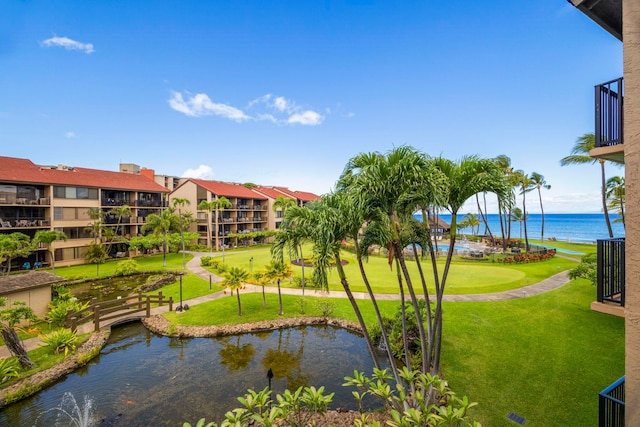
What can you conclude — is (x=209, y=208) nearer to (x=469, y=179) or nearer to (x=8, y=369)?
(x=8, y=369)

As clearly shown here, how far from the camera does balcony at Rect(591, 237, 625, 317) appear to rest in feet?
17.8

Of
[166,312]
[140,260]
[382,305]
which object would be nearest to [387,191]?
[382,305]

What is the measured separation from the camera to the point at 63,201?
1344 inches

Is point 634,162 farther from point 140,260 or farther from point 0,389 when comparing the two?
point 140,260

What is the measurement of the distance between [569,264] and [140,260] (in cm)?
5025

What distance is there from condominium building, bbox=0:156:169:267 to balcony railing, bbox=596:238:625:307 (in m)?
44.6

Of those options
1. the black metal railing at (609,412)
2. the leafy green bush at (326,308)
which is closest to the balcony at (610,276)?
the black metal railing at (609,412)

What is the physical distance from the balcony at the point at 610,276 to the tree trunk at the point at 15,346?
64.0 feet

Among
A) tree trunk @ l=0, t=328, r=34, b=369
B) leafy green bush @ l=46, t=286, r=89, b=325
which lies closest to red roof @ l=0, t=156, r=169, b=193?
leafy green bush @ l=46, t=286, r=89, b=325

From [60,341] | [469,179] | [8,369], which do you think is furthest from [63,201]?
[469,179]

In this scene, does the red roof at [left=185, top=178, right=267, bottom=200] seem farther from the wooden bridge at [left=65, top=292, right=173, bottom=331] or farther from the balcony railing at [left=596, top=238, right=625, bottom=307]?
the balcony railing at [left=596, top=238, right=625, bottom=307]

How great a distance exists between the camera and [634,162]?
410 centimetres

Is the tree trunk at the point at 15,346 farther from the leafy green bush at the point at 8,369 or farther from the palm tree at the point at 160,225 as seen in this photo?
the palm tree at the point at 160,225

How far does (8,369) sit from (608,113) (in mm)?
20569
